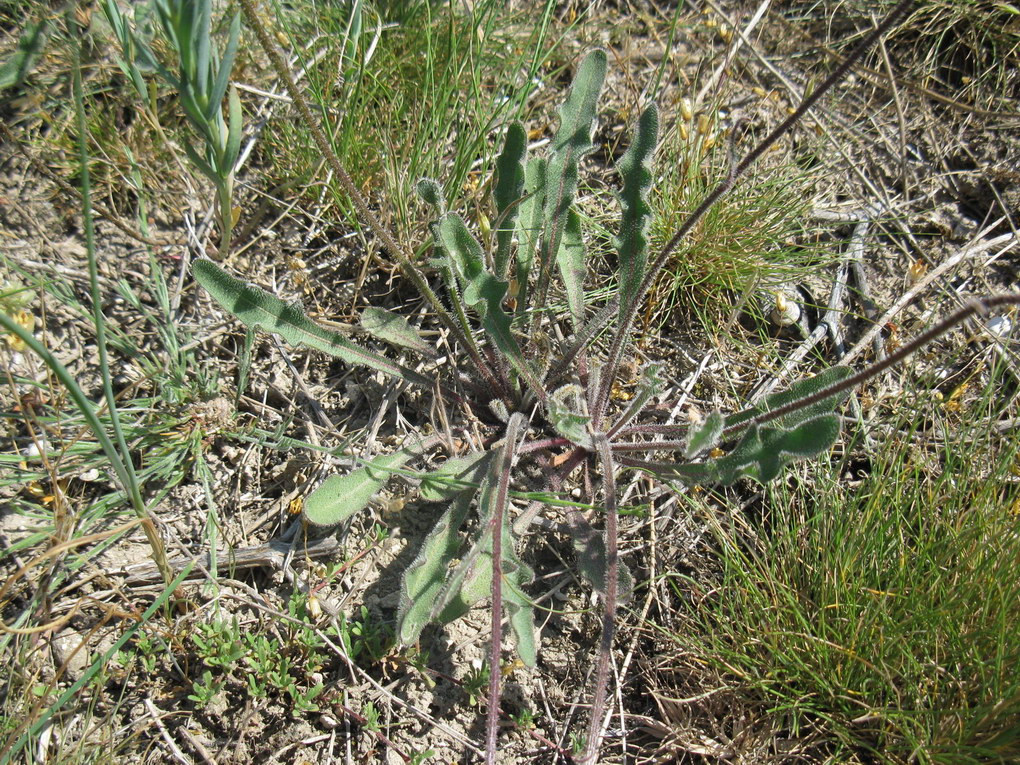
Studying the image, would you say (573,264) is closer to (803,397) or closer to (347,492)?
(803,397)


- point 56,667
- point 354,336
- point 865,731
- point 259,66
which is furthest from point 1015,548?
point 259,66

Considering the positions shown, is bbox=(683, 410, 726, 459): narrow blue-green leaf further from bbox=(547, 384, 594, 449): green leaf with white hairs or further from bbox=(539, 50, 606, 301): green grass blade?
bbox=(539, 50, 606, 301): green grass blade

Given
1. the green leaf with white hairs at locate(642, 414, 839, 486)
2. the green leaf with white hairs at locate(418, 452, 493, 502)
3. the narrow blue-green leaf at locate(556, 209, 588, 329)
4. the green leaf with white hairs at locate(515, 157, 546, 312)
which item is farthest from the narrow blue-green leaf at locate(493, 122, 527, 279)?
the green leaf with white hairs at locate(642, 414, 839, 486)

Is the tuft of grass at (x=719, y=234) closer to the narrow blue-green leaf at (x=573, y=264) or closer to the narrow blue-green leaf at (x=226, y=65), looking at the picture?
the narrow blue-green leaf at (x=573, y=264)

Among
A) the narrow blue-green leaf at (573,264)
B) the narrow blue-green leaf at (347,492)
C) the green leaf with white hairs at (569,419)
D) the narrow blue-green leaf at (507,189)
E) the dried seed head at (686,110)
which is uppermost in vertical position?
the dried seed head at (686,110)

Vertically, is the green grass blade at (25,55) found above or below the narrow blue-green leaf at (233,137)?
above

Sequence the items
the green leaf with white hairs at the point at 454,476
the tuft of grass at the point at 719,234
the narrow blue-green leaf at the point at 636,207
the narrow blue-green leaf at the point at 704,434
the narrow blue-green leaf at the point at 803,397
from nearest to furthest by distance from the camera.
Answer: the narrow blue-green leaf at the point at 704,434
the narrow blue-green leaf at the point at 803,397
the green leaf with white hairs at the point at 454,476
the narrow blue-green leaf at the point at 636,207
the tuft of grass at the point at 719,234

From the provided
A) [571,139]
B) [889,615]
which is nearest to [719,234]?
[571,139]

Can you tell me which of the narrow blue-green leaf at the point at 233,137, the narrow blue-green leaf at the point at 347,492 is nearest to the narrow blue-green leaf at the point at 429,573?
the narrow blue-green leaf at the point at 347,492
